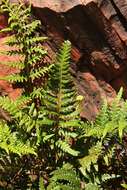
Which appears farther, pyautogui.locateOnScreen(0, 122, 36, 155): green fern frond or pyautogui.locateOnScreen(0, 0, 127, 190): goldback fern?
pyautogui.locateOnScreen(0, 0, 127, 190): goldback fern

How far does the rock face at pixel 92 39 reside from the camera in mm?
4160

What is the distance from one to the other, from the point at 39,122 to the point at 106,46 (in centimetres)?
101

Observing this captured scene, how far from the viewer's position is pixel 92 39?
4285 millimetres

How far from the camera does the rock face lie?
13.6 feet

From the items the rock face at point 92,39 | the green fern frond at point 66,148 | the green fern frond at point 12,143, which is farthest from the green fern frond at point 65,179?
the rock face at point 92,39

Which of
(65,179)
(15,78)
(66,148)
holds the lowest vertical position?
(65,179)

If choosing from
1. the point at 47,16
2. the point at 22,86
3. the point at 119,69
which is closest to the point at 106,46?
the point at 119,69

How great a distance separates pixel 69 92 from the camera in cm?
404

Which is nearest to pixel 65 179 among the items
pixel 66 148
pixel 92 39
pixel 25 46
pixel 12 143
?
pixel 66 148

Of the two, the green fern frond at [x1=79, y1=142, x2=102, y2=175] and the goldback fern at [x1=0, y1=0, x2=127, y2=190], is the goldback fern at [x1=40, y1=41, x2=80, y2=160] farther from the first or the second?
the green fern frond at [x1=79, y1=142, x2=102, y2=175]

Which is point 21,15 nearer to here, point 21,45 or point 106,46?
point 21,45

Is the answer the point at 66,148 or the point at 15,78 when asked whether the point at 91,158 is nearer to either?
the point at 66,148

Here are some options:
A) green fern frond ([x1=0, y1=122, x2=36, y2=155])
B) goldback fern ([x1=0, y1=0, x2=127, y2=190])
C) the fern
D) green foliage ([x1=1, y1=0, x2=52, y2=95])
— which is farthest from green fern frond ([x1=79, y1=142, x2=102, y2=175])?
green foliage ([x1=1, y1=0, x2=52, y2=95])

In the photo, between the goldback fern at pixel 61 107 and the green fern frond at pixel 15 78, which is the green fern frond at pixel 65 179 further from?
the green fern frond at pixel 15 78
